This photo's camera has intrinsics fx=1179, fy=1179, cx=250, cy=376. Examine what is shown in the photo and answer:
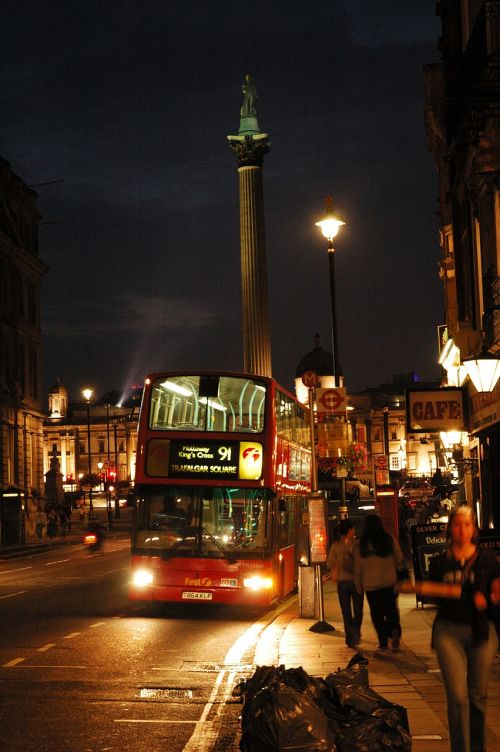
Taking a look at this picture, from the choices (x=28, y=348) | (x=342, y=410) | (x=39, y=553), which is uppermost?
(x=28, y=348)

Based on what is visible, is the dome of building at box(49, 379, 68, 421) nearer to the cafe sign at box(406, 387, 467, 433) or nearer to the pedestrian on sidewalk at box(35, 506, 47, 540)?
the pedestrian on sidewalk at box(35, 506, 47, 540)

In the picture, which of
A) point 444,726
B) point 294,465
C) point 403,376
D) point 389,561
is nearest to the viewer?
point 444,726

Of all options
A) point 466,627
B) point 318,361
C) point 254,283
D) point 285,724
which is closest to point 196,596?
point 466,627

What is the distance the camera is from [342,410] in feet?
85.4

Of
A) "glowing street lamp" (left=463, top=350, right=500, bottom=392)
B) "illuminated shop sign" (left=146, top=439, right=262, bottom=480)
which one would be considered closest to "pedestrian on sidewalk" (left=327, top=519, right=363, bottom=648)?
"glowing street lamp" (left=463, top=350, right=500, bottom=392)

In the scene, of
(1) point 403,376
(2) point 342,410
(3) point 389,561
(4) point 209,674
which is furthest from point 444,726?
(1) point 403,376

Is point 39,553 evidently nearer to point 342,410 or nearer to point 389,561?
point 342,410

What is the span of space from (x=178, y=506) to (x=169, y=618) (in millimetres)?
1937

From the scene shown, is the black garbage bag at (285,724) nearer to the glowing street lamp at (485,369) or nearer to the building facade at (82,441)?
the glowing street lamp at (485,369)

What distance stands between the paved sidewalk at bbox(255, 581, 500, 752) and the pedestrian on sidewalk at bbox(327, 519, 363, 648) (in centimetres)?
23

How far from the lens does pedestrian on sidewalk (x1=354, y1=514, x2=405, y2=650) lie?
14.3 meters

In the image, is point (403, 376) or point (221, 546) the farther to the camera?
point (403, 376)

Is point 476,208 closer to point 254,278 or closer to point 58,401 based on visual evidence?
point 254,278

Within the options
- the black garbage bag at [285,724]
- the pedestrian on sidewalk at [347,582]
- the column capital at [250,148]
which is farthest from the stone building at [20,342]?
the black garbage bag at [285,724]
